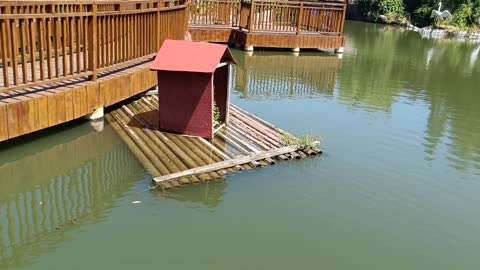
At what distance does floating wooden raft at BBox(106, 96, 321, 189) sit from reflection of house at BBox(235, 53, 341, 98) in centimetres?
303

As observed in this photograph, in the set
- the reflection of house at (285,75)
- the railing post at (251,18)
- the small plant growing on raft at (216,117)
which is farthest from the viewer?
the railing post at (251,18)

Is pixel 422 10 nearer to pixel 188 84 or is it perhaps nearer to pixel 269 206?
pixel 188 84

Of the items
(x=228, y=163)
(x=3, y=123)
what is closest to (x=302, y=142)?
(x=228, y=163)

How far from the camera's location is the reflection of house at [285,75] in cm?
1079

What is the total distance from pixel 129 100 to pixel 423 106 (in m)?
6.11

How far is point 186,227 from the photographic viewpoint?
183 inches

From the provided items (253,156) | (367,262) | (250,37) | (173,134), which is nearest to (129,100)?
(173,134)

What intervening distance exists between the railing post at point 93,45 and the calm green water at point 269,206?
888 millimetres

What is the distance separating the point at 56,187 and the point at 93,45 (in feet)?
7.32

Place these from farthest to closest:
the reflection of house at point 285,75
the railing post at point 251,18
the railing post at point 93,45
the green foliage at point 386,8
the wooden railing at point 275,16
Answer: the green foliage at point 386,8, the wooden railing at point 275,16, the railing post at point 251,18, the reflection of house at point 285,75, the railing post at point 93,45

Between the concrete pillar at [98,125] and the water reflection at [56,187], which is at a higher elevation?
the concrete pillar at [98,125]

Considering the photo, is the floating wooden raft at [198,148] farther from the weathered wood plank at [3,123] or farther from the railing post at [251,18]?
the railing post at [251,18]

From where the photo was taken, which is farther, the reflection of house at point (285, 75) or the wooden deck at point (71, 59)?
the reflection of house at point (285, 75)

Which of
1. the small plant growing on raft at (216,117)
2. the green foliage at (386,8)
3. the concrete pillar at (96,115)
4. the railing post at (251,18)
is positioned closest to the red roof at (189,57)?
the small plant growing on raft at (216,117)
